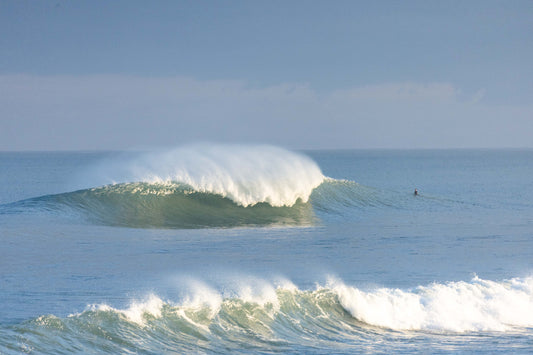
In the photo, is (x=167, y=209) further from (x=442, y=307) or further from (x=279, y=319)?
(x=442, y=307)

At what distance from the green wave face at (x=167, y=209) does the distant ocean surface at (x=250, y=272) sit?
0.09 metres

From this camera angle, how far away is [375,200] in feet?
114

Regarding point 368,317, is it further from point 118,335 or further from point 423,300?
point 118,335

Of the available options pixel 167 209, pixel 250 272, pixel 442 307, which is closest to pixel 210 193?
pixel 167 209

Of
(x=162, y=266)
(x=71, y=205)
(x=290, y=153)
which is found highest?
(x=290, y=153)

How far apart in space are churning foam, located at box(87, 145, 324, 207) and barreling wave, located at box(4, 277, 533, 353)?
16.4 m

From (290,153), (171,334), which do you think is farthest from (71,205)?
(171,334)

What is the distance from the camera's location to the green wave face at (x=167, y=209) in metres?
Answer: 25.7

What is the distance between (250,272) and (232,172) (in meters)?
16.8

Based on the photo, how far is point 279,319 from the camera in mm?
12156

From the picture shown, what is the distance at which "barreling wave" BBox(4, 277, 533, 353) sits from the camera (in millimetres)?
10531

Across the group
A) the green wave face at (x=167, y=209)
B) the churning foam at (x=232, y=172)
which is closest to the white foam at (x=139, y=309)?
the green wave face at (x=167, y=209)

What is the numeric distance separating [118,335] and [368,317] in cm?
464

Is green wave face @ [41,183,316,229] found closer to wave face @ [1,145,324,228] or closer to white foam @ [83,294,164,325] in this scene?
wave face @ [1,145,324,228]
